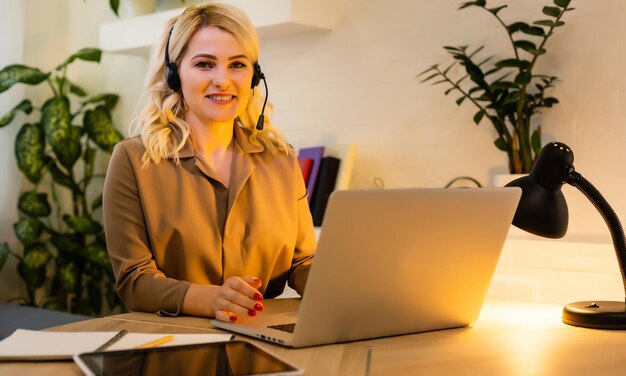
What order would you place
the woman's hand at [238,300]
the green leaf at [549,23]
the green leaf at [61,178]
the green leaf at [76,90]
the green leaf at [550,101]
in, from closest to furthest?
1. the woman's hand at [238,300]
2. the green leaf at [549,23]
3. the green leaf at [550,101]
4. the green leaf at [61,178]
5. the green leaf at [76,90]

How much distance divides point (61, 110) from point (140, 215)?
2461 millimetres

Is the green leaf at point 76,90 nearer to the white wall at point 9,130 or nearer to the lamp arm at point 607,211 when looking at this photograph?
the white wall at point 9,130

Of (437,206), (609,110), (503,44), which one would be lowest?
(437,206)

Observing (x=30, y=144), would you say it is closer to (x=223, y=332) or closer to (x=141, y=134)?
(x=141, y=134)

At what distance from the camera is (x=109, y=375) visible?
1.10 metres

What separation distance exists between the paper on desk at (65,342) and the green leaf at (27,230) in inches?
114

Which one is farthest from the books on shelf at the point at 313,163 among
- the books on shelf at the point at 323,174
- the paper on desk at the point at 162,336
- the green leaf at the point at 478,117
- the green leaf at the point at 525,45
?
the paper on desk at the point at 162,336

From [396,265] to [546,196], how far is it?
16.9 inches

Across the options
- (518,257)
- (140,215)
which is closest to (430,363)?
(140,215)

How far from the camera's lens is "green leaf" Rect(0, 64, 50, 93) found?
13.5ft

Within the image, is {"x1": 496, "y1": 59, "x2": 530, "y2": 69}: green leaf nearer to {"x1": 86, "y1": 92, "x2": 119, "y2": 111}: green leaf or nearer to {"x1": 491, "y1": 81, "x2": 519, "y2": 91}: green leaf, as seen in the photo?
{"x1": 491, "y1": 81, "x2": 519, "y2": 91}: green leaf

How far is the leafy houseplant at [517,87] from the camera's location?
276 cm

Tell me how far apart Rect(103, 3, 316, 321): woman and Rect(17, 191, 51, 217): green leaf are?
226 cm

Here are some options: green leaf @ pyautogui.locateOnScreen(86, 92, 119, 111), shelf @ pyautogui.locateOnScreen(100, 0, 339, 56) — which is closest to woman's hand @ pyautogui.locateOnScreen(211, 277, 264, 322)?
shelf @ pyautogui.locateOnScreen(100, 0, 339, 56)
